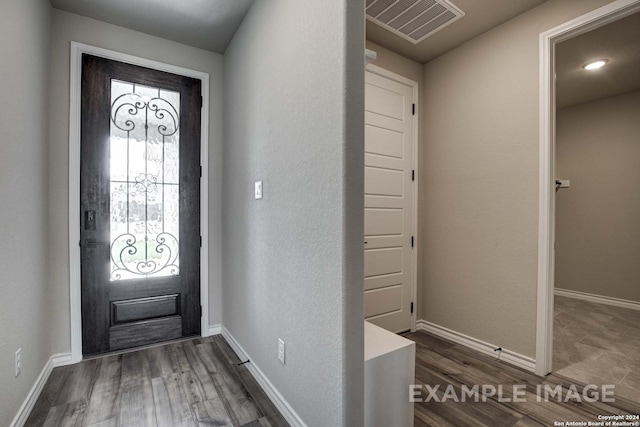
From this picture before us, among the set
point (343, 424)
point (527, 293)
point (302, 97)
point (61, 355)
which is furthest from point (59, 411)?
point (527, 293)

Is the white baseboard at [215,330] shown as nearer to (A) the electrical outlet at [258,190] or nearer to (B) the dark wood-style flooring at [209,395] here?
(B) the dark wood-style flooring at [209,395]

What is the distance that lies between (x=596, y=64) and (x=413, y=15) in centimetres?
224

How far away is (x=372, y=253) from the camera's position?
264 cm

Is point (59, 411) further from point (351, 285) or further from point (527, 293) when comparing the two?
point (527, 293)

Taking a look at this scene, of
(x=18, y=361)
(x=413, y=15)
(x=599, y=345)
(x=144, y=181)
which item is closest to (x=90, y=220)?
(x=144, y=181)

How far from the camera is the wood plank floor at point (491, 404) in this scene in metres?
1.63

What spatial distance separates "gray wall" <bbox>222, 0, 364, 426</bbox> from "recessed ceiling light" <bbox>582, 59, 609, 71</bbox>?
3.18 meters

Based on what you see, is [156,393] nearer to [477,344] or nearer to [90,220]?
[90,220]

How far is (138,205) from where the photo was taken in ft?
7.92

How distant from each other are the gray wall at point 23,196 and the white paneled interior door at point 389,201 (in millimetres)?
2289

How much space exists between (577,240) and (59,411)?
5779mm

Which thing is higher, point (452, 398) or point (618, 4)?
point (618, 4)

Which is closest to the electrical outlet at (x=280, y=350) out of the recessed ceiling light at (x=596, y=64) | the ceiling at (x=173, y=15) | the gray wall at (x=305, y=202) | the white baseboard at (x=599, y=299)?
the gray wall at (x=305, y=202)

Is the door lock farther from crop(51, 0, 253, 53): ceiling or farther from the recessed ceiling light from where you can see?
the recessed ceiling light
